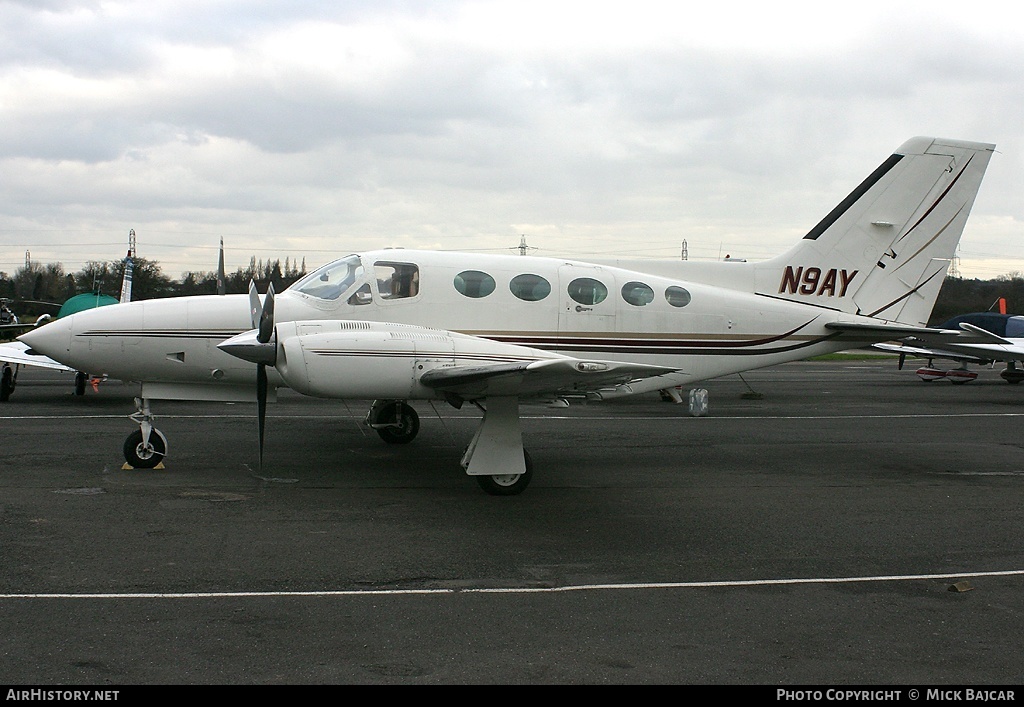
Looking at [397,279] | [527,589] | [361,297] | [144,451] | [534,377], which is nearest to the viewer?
[527,589]

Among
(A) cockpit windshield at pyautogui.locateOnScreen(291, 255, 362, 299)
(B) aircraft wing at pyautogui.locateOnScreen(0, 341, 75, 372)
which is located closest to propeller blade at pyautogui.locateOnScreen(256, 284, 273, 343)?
(A) cockpit windshield at pyautogui.locateOnScreen(291, 255, 362, 299)

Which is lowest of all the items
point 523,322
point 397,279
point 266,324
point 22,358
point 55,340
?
point 22,358

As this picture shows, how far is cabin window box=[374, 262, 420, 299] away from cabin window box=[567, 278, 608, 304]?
2.11 m

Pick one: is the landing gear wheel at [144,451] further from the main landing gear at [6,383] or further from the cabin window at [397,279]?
the main landing gear at [6,383]

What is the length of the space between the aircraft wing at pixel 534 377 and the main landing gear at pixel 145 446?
13.1ft

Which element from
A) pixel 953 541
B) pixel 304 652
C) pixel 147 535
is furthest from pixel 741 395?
pixel 304 652

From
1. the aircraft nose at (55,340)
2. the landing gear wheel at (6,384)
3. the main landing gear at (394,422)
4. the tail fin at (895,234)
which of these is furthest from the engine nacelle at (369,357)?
the landing gear wheel at (6,384)

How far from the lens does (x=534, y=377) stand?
8555 millimetres

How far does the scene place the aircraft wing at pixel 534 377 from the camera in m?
8.15

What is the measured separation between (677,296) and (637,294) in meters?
0.64

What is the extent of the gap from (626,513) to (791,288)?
19.0 ft

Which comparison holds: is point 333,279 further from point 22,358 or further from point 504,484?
point 22,358

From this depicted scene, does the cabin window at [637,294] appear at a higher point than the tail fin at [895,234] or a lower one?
lower

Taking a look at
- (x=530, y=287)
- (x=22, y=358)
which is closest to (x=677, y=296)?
(x=530, y=287)
